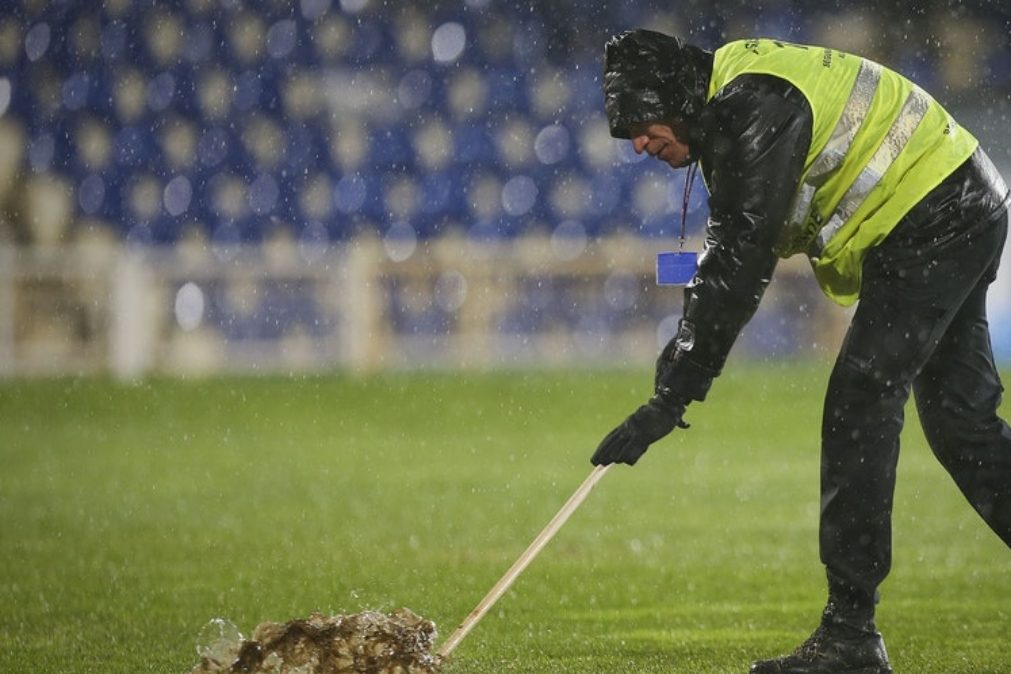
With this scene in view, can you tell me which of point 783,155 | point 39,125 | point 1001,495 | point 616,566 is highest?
point 39,125

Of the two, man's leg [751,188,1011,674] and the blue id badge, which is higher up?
the blue id badge

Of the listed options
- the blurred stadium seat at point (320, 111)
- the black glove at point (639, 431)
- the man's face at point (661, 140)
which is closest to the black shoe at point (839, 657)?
the black glove at point (639, 431)

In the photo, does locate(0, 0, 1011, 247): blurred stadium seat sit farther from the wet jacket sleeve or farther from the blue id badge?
the wet jacket sleeve

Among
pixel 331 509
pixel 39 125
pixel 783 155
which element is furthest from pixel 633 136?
pixel 39 125

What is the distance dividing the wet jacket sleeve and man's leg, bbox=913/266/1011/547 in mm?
510

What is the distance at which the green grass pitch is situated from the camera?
159 inches

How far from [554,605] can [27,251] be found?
546 inches

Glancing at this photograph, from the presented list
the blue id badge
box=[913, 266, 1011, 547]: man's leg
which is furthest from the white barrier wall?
box=[913, 266, 1011, 547]: man's leg

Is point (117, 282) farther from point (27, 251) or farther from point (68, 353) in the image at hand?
point (27, 251)

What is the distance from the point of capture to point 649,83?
3273 millimetres

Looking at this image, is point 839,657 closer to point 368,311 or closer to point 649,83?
A: point 649,83

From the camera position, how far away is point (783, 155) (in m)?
3.23

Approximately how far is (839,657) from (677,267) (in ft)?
3.09

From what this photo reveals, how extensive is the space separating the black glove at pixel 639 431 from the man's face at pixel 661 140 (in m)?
0.52
